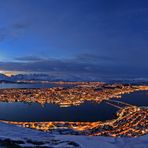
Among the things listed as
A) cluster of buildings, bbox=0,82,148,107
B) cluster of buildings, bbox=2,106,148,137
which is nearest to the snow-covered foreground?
cluster of buildings, bbox=2,106,148,137

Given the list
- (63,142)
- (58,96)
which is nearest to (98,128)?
(63,142)

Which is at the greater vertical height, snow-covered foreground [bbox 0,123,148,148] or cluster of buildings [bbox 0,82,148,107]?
snow-covered foreground [bbox 0,123,148,148]

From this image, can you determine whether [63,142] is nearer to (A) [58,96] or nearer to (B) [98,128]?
(B) [98,128]

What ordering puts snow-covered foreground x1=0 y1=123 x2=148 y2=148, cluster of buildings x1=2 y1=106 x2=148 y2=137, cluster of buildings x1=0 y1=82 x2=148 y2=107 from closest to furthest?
snow-covered foreground x1=0 y1=123 x2=148 y2=148 < cluster of buildings x1=2 y1=106 x2=148 y2=137 < cluster of buildings x1=0 y1=82 x2=148 y2=107

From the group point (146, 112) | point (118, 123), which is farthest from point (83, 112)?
point (118, 123)

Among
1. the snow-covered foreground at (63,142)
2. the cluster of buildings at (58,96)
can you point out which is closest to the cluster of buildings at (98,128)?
the snow-covered foreground at (63,142)

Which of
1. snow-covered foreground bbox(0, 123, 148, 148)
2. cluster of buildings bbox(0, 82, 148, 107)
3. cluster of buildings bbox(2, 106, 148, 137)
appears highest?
snow-covered foreground bbox(0, 123, 148, 148)

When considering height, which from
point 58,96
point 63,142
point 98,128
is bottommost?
point 98,128

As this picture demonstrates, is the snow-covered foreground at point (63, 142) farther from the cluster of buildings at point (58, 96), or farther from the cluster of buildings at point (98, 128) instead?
the cluster of buildings at point (58, 96)

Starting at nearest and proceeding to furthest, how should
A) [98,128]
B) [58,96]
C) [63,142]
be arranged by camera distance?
[63,142] < [98,128] < [58,96]

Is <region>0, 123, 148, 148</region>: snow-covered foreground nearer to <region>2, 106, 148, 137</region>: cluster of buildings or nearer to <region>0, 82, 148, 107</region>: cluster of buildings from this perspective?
<region>2, 106, 148, 137</region>: cluster of buildings

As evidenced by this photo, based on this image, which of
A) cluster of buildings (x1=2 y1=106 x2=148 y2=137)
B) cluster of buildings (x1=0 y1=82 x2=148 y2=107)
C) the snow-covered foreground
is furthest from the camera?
cluster of buildings (x1=0 y1=82 x2=148 y2=107)
